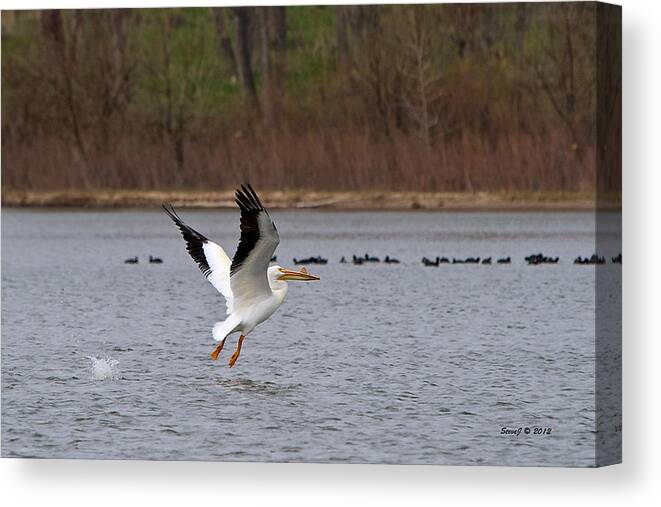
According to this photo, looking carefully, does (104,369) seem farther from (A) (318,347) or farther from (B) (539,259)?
(B) (539,259)

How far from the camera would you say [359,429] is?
36.8ft

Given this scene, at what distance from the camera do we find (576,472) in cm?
1040

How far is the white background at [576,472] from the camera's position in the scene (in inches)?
403

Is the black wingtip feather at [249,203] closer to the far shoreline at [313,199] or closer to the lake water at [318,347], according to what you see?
the lake water at [318,347]

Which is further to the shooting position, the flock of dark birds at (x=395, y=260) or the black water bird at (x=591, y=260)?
the flock of dark birds at (x=395, y=260)

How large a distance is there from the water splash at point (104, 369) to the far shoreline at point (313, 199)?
120cm

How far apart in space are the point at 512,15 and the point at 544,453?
266 centimetres

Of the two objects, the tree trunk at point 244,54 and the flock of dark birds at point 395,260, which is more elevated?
the tree trunk at point 244,54

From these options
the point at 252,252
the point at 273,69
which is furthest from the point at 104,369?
the point at 273,69

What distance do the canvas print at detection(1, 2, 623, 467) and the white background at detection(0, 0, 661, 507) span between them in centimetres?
10

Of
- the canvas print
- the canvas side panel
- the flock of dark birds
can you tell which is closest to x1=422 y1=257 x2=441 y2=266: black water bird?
the flock of dark birds

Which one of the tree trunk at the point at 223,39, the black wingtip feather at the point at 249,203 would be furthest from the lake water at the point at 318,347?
the black wingtip feather at the point at 249,203

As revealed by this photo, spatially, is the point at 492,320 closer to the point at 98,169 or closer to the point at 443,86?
the point at 443,86

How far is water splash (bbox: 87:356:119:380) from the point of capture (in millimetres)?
12328
